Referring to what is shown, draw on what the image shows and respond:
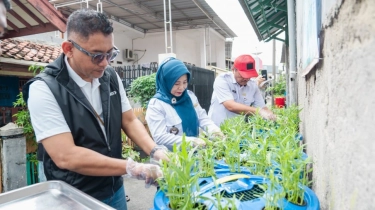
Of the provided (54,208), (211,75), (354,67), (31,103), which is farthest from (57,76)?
(211,75)

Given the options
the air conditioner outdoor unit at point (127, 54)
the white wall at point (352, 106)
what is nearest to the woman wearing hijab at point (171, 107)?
the white wall at point (352, 106)

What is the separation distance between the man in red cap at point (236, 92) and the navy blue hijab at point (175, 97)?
2.30 ft

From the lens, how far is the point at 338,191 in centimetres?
88

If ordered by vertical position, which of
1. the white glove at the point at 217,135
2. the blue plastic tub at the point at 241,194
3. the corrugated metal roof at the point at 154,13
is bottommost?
the blue plastic tub at the point at 241,194

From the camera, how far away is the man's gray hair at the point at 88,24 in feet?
5.03

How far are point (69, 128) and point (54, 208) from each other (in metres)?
0.50

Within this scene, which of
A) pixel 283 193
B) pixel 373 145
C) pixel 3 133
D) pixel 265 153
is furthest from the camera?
pixel 3 133

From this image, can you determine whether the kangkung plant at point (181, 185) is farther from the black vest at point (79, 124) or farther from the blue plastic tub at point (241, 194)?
the black vest at point (79, 124)

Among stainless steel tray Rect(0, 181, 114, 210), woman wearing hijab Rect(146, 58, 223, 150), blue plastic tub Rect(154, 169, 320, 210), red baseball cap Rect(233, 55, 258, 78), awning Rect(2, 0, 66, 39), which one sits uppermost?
awning Rect(2, 0, 66, 39)

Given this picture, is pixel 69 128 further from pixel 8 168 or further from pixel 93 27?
pixel 8 168

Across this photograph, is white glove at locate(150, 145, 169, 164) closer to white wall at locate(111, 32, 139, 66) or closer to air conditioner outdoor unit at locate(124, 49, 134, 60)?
white wall at locate(111, 32, 139, 66)

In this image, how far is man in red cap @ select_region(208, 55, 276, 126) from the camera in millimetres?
3025

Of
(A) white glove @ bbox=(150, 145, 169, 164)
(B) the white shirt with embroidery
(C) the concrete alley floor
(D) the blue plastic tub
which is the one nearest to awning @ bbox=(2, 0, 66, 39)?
(C) the concrete alley floor

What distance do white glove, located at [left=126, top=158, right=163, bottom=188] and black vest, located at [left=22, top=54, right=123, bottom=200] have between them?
0.26m
